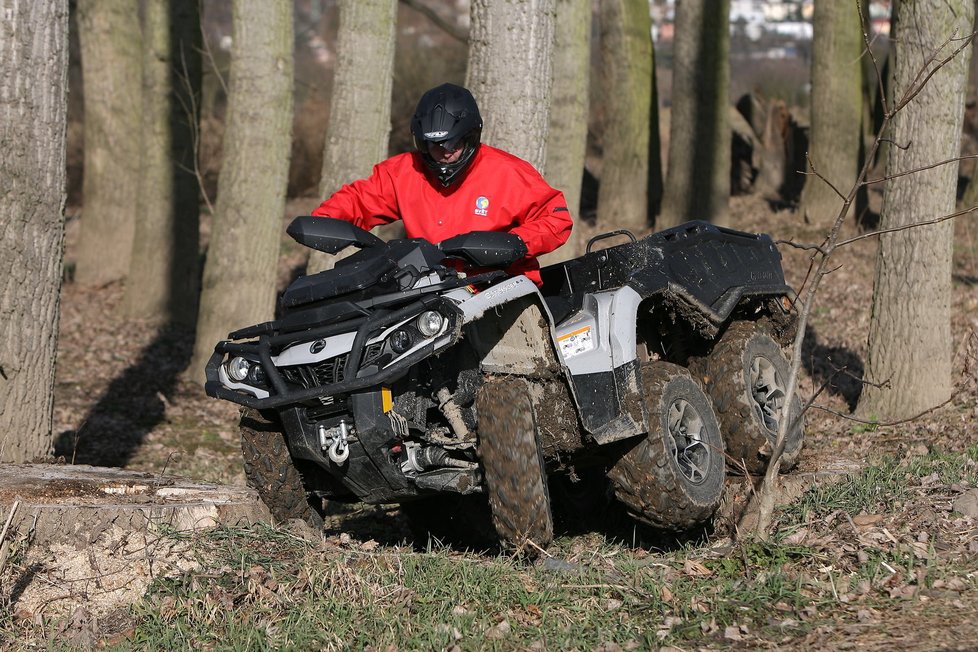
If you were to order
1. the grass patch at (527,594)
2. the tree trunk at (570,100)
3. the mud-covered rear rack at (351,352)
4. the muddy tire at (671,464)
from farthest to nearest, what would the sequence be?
1. the tree trunk at (570,100)
2. the muddy tire at (671,464)
3. the mud-covered rear rack at (351,352)
4. the grass patch at (527,594)

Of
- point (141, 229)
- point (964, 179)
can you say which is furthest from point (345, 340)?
point (964, 179)

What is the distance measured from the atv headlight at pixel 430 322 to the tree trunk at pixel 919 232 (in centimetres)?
482

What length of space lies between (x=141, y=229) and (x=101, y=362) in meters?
2.97

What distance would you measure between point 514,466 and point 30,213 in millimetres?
3627

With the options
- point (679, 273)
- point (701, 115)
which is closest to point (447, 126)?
point (679, 273)

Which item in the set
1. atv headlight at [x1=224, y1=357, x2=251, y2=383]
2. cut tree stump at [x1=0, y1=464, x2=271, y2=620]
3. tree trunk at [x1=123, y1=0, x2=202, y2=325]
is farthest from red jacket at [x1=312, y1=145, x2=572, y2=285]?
tree trunk at [x1=123, y1=0, x2=202, y2=325]

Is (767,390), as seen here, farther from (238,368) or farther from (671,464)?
(238,368)

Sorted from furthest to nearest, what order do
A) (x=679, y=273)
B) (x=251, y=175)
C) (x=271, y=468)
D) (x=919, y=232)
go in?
1. (x=251, y=175)
2. (x=919, y=232)
3. (x=679, y=273)
4. (x=271, y=468)

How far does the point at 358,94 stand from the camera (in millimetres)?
11773

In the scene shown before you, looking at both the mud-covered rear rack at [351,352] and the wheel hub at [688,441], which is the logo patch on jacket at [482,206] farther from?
the wheel hub at [688,441]

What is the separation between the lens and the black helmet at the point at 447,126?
6.20 m

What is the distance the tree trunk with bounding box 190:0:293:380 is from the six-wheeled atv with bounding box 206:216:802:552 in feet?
18.2

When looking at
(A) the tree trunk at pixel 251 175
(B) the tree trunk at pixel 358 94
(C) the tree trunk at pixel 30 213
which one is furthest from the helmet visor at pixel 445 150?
(A) the tree trunk at pixel 251 175

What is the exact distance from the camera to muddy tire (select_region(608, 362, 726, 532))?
6320 millimetres
